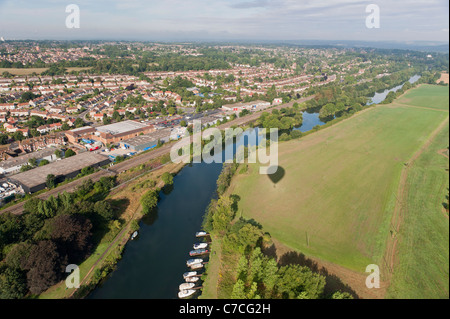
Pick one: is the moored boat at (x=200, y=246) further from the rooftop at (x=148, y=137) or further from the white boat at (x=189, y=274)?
the rooftop at (x=148, y=137)

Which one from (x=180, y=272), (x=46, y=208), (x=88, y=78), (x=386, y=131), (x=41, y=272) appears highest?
(x=88, y=78)

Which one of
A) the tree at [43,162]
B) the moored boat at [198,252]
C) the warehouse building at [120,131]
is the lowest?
the moored boat at [198,252]

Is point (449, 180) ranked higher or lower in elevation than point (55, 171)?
higher

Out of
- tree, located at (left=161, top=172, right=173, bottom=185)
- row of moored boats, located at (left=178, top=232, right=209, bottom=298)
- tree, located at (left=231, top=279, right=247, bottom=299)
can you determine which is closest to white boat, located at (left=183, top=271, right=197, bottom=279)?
row of moored boats, located at (left=178, top=232, right=209, bottom=298)

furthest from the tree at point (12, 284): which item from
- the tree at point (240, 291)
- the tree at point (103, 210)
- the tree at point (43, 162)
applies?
the tree at point (43, 162)

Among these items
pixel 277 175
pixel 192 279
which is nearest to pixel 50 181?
pixel 192 279

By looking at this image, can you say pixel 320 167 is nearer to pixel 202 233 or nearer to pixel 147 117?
pixel 202 233

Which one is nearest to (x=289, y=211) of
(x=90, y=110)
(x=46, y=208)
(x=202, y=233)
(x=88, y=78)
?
(x=202, y=233)
